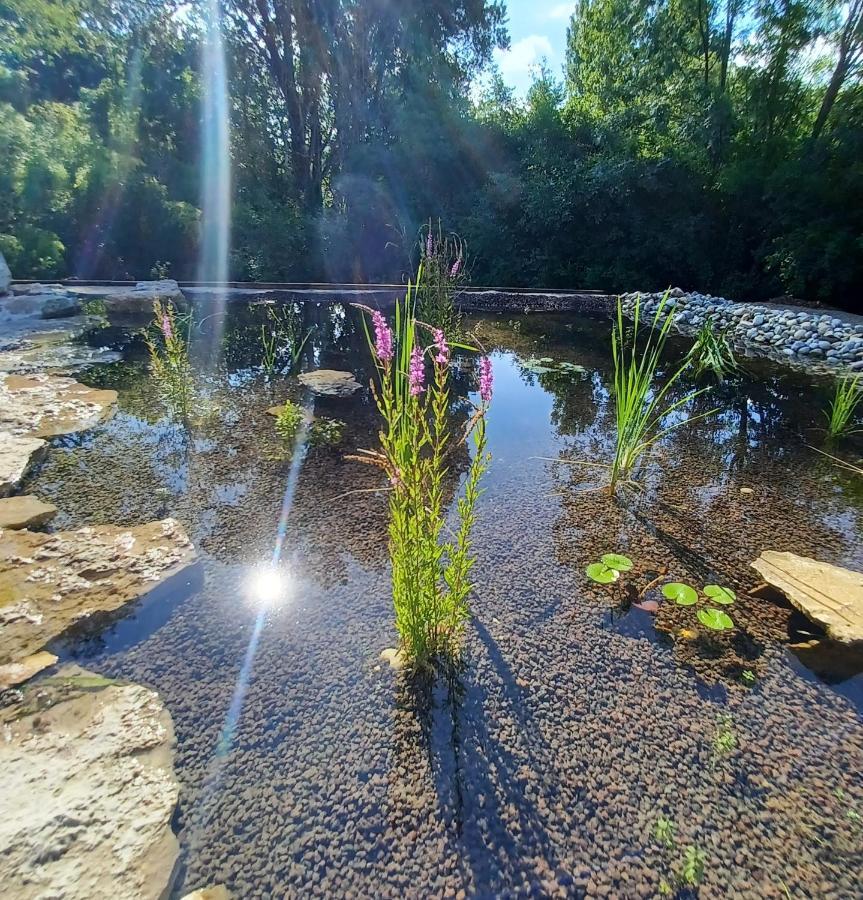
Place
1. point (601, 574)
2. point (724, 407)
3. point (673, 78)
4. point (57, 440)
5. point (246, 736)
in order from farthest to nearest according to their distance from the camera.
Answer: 1. point (673, 78)
2. point (724, 407)
3. point (57, 440)
4. point (601, 574)
5. point (246, 736)

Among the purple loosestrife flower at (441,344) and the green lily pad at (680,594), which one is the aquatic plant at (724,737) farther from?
the purple loosestrife flower at (441,344)

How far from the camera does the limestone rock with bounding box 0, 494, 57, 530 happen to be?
1.94 m

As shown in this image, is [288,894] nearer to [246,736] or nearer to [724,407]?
[246,736]

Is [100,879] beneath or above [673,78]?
→ beneath

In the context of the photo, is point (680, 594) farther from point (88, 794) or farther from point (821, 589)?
point (88, 794)

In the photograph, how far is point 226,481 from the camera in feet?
7.93

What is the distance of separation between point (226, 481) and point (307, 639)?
3.75 ft

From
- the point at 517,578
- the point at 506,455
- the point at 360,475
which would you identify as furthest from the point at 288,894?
the point at 506,455

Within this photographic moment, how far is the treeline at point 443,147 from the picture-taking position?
7.41m

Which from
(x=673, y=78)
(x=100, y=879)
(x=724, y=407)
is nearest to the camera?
(x=100, y=879)

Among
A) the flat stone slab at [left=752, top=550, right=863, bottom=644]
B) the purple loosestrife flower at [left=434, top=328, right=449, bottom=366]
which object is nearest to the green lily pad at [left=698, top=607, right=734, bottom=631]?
the flat stone slab at [left=752, top=550, right=863, bottom=644]

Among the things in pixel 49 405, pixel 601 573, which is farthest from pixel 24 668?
pixel 49 405

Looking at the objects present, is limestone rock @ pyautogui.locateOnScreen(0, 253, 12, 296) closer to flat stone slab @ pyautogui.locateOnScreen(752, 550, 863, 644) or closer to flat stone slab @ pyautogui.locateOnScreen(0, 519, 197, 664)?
flat stone slab @ pyautogui.locateOnScreen(0, 519, 197, 664)

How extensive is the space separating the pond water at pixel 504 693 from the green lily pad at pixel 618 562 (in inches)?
1.9
